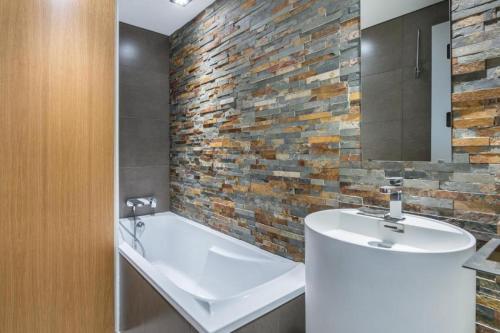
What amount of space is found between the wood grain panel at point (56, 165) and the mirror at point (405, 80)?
59.3 inches

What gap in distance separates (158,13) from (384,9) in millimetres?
2079

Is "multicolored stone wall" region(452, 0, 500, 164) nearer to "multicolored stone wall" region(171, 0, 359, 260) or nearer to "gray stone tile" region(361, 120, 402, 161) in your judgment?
"gray stone tile" region(361, 120, 402, 161)

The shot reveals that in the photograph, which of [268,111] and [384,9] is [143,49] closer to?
[268,111]

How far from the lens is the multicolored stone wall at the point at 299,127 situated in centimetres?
99

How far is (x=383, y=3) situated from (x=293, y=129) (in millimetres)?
760

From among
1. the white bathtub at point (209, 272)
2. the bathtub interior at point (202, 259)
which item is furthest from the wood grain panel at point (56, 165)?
the bathtub interior at point (202, 259)

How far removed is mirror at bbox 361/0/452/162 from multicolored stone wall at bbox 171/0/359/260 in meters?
0.08

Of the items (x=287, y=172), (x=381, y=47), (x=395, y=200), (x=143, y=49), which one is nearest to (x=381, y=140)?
(x=395, y=200)

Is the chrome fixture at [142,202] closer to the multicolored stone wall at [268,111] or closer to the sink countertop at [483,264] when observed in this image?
the multicolored stone wall at [268,111]

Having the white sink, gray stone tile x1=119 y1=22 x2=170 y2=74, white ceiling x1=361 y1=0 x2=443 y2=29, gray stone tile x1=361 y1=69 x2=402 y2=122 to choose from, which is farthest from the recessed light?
the white sink

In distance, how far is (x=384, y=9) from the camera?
1259 millimetres

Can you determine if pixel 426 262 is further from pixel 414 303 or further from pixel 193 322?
pixel 193 322

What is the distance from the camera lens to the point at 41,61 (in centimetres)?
139

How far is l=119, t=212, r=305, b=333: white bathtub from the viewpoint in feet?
3.82
